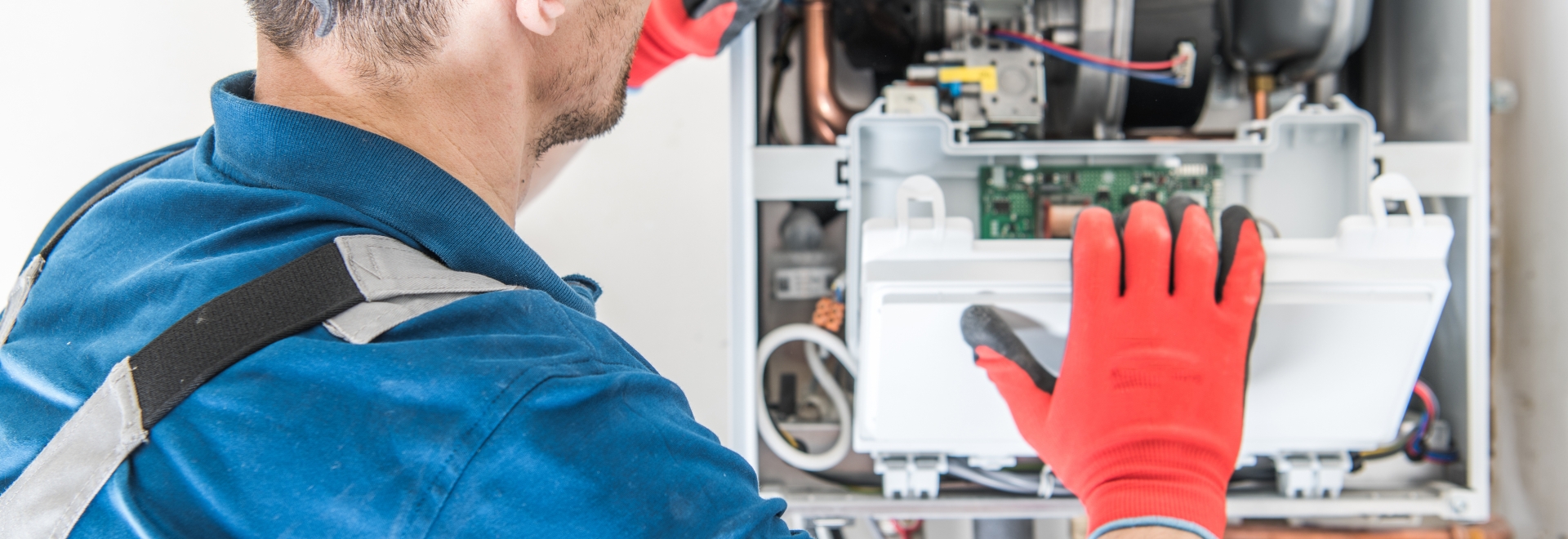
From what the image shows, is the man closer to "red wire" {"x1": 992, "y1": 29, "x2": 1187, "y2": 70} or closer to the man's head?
the man's head

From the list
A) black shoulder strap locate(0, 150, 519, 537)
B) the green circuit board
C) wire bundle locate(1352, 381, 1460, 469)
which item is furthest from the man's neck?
wire bundle locate(1352, 381, 1460, 469)

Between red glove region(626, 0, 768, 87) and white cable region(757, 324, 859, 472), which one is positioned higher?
red glove region(626, 0, 768, 87)

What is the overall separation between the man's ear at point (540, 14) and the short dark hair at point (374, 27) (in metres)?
0.05

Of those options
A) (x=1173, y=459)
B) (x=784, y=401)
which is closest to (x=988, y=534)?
(x=784, y=401)

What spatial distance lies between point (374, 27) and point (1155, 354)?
0.71m

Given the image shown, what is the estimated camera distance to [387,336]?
1.59 ft

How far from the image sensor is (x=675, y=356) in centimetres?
138

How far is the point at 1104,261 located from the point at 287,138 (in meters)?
0.67

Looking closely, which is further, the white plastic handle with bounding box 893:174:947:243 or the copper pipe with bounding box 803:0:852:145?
the copper pipe with bounding box 803:0:852:145

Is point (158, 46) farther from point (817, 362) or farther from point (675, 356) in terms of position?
point (817, 362)

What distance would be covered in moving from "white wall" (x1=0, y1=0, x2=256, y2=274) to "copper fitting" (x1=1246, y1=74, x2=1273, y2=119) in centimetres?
144

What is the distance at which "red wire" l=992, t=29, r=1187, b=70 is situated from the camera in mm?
990

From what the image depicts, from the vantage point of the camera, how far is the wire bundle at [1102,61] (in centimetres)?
99

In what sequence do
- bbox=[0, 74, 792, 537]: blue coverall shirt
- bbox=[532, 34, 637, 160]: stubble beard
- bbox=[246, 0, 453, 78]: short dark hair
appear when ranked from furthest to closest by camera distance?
bbox=[532, 34, 637, 160]: stubble beard < bbox=[246, 0, 453, 78]: short dark hair < bbox=[0, 74, 792, 537]: blue coverall shirt
